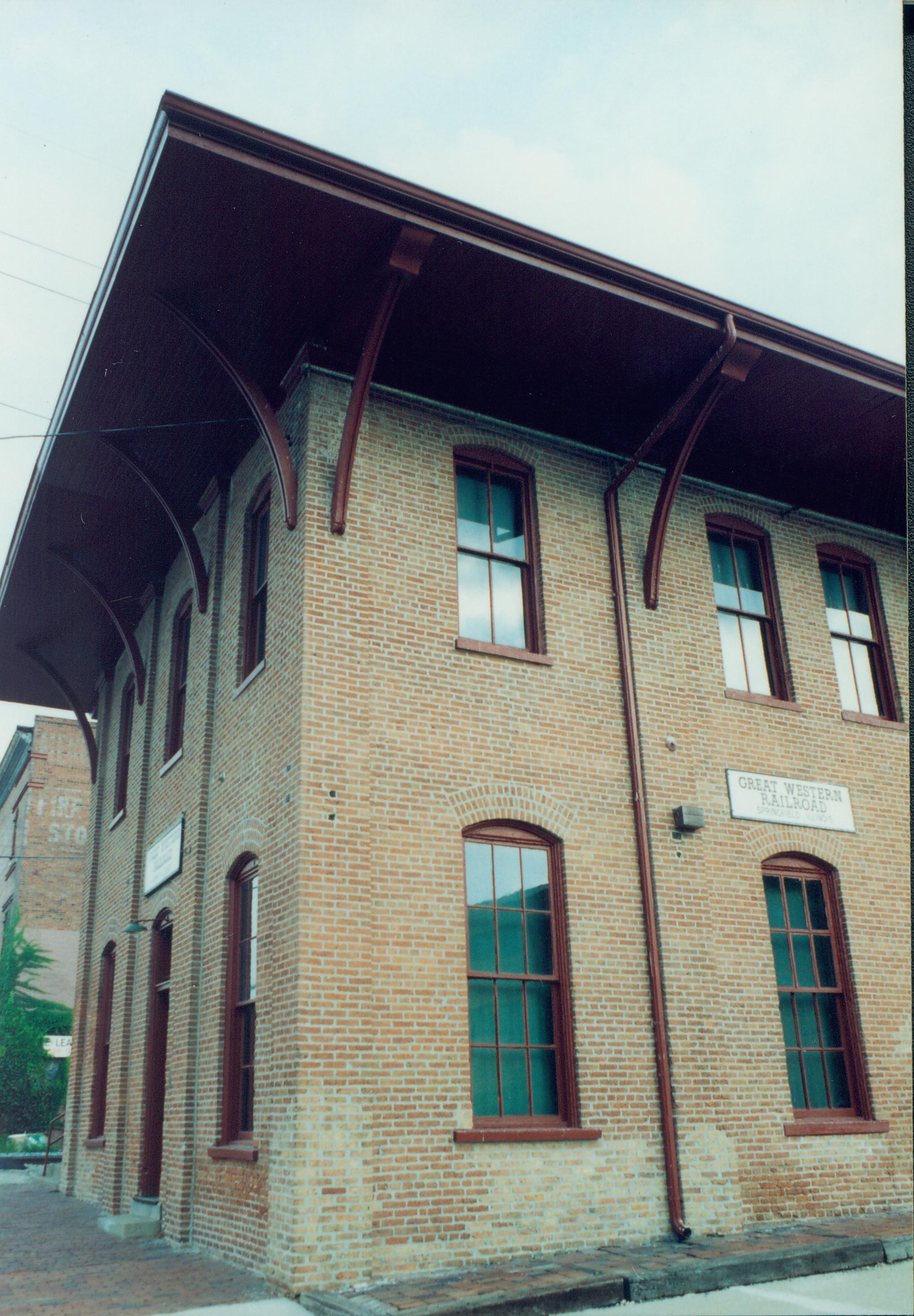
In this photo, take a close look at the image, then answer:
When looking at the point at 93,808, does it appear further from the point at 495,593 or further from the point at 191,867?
the point at 495,593

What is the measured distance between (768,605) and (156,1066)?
8.80 meters

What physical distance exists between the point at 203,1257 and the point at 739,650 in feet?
26.4

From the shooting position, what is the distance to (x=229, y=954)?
10.6m

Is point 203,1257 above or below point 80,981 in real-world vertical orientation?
below

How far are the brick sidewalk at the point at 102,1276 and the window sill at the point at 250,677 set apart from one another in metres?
5.10

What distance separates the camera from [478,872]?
385 inches

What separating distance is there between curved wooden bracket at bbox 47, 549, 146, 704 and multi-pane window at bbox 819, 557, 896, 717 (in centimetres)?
906

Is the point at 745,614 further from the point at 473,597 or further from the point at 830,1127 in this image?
the point at 830,1127

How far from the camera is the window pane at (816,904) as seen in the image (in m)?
11.5

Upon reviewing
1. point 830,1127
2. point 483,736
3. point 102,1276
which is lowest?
point 102,1276

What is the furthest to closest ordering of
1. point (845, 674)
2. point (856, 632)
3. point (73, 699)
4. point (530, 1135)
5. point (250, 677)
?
1. point (73, 699)
2. point (856, 632)
3. point (845, 674)
4. point (250, 677)
5. point (530, 1135)

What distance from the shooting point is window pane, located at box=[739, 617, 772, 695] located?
12273 millimetres

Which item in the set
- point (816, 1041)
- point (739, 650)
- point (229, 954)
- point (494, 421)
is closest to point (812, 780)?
point (739, 650)

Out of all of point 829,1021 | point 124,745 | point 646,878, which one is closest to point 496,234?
point 646,878
